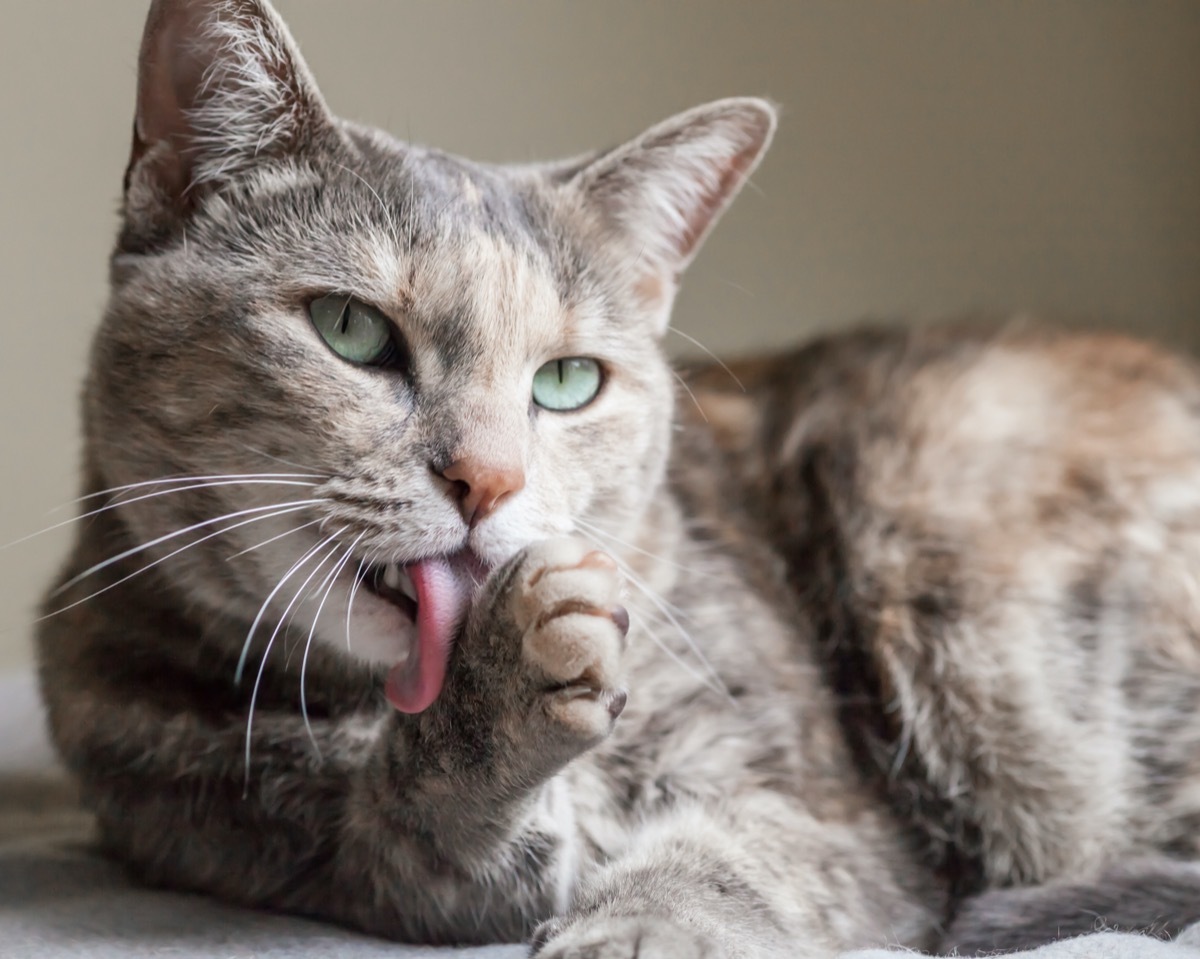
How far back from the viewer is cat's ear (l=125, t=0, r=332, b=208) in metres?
1.22

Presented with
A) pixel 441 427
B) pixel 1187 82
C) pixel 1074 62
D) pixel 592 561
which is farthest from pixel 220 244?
pixel 1187 82

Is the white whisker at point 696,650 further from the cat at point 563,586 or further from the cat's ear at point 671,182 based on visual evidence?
the cat's ear at point 671,182

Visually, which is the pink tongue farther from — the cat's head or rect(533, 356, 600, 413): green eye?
rect(533, 356, 600, 413): green eye

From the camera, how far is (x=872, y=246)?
2580 mm

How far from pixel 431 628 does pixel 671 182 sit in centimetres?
71

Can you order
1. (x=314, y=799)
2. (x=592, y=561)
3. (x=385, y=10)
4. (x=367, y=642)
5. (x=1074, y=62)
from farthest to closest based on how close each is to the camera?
(x=1074, y=62)
(x=385, y=10)
(x=314, y=799)
(x=367, y=642)
(x=592, y=561)

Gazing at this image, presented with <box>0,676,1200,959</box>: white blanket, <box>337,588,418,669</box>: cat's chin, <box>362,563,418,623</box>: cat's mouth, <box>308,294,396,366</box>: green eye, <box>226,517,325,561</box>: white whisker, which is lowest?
<box>0,676,1200,959</box>: white blanket

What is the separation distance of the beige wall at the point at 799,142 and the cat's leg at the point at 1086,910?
4.25 ft

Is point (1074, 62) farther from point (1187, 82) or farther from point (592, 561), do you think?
point (592, 561)

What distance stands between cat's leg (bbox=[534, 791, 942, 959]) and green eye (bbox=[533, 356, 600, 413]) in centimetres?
47

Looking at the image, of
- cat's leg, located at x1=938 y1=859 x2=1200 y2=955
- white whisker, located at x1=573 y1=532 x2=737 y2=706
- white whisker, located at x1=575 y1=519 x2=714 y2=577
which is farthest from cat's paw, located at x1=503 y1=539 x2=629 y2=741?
cat's leg, located at x1=938 y1=859 x2=1200 y2=955

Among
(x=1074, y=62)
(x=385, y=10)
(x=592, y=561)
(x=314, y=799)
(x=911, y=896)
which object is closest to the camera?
(x=592, y=561)

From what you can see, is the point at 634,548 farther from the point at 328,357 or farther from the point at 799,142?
the point at 799,142

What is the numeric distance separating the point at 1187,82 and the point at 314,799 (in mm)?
2323
